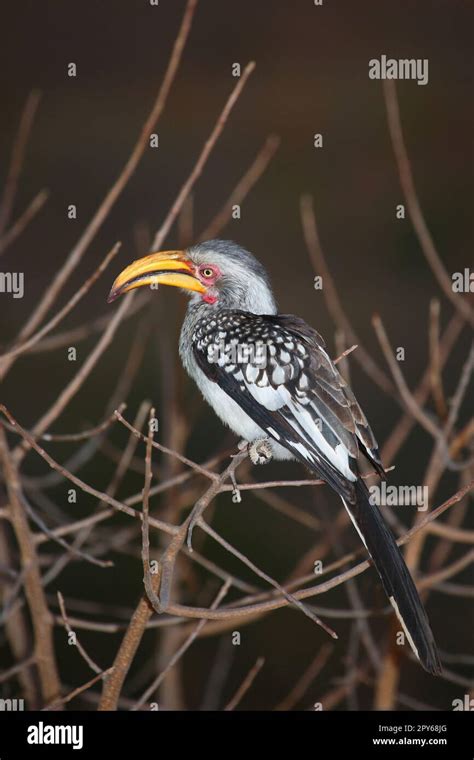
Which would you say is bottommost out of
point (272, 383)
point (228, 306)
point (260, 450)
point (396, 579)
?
point (396, 579)

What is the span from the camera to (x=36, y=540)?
219 cm

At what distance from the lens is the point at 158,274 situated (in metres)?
2.32

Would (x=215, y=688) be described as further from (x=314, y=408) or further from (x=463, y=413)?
(x=463, y=413)

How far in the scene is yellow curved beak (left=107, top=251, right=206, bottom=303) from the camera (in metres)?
2.20

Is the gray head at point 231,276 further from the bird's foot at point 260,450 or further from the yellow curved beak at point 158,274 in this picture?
the bird's foot at point 260,450

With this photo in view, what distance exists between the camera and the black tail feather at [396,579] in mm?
1780

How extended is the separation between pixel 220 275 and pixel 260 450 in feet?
1.59

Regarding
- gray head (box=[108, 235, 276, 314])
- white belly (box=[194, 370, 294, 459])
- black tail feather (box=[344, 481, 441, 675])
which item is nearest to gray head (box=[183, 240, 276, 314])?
gray head (box=[108, 235, 276, 314])

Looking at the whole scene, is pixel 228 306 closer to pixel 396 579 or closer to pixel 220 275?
pixel 220 275

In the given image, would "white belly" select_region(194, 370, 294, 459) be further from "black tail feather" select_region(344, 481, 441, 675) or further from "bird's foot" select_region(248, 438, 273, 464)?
"black tail feather" select_region(344, 481, 441, 675)

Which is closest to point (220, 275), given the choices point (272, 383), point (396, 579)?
point (272, 383)

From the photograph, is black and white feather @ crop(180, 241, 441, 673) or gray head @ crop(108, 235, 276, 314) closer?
black and white feather @ crop(180, 241, 441, 673)

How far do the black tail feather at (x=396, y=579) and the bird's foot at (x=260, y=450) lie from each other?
0.35 m

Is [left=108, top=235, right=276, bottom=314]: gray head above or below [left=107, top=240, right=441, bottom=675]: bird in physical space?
above
